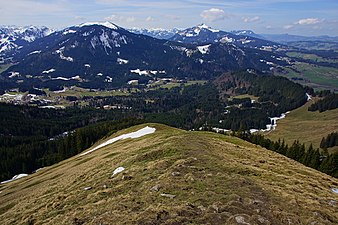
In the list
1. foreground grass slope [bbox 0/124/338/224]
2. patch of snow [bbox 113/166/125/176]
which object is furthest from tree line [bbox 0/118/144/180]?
foreground grass slope [bbox 0/124/338/224]

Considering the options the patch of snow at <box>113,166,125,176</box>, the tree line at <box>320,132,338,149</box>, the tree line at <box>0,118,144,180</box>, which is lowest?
the tree line at <box>320,132,338,149</box>

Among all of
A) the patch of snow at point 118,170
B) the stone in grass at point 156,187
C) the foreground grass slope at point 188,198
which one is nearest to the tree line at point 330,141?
the foreground grass slope at point 188,198

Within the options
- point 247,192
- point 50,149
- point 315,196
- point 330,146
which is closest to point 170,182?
point 247,192

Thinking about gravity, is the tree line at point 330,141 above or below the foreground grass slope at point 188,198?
below

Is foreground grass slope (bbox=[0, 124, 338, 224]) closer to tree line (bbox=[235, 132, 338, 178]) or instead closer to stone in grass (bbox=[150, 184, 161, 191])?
stone in grass (bbox=[150, 184, 161, 191])

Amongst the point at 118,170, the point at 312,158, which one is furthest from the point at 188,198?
the point at 312,158

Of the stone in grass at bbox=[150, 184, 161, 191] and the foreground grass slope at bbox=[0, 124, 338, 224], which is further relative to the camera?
the stone in grass at bbox=[150, 184, 161, 191]

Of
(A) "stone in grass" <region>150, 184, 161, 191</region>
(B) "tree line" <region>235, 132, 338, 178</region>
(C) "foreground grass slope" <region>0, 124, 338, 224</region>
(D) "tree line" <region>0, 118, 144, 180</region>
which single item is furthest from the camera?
(D) "tree line" <region>0, 118, 144, 180</region>

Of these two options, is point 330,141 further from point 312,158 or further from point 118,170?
point 118,170

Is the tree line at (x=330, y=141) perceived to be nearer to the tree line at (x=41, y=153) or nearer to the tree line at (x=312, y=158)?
the tree line at (x=312, y=158)

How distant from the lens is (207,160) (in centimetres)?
4181

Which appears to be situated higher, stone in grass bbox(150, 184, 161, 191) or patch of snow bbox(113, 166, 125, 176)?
stone in grass bbox(150, 184, 161, 191)

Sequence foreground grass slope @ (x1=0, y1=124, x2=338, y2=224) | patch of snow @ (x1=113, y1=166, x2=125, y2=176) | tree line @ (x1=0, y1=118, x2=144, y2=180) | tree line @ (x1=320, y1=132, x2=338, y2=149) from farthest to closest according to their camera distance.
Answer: tree line @ (x1=320, y1=132, x2=338, y2=149), tree line @ (x1=0, y1=118, x2=144, y2=180), patch of snow @ (x1=113, y1=166, x2=125, y2=176), foreground grass slope @ (x1=0, y1=124, x2=338, y2=224)

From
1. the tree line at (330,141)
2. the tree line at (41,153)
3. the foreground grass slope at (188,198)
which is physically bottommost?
the tree line at (330,141)
